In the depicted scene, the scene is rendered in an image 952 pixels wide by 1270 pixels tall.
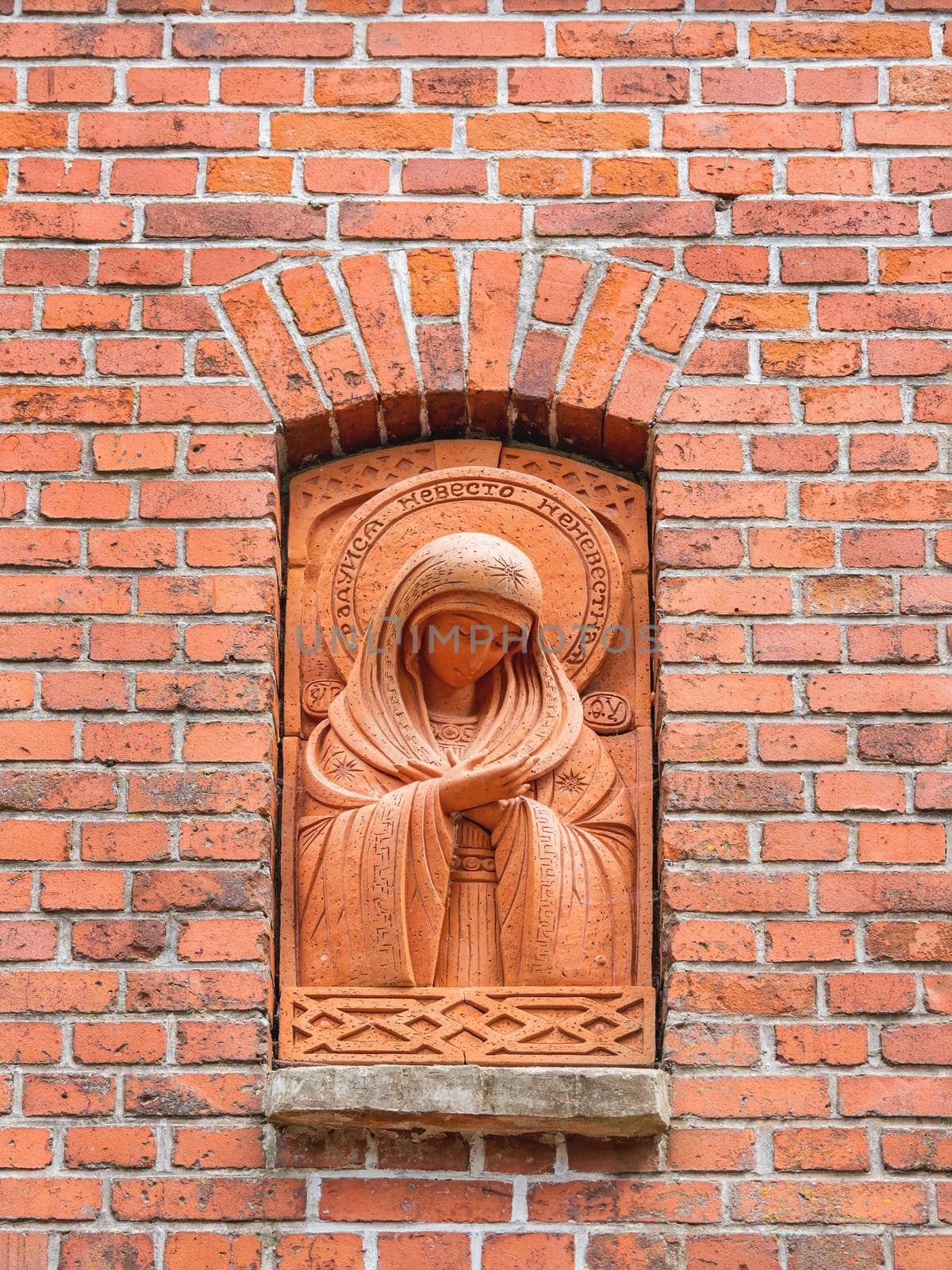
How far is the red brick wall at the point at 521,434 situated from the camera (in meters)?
3.84

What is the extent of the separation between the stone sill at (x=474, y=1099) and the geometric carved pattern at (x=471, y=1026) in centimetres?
14

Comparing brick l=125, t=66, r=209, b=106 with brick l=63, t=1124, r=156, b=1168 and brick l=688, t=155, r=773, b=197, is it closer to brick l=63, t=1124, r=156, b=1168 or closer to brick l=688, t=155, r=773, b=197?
brick l=688, t=155, r=773, b=197

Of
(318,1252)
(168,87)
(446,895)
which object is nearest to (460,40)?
(168,87)

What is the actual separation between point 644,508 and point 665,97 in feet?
2.84

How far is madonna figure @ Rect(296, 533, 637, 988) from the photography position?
4.07 metres

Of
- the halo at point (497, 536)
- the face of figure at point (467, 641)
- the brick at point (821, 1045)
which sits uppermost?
the halo at point (497, 536)

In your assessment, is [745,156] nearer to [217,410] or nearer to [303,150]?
[303,150]

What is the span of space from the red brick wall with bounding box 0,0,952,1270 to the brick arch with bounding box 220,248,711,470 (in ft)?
0.03

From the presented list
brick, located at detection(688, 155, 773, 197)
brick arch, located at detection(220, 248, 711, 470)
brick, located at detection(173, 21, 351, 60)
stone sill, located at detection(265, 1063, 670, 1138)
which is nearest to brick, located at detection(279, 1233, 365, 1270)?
stone sill, located at detection(265, 1063, 670, 1138)

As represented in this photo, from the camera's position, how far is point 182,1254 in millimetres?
3783

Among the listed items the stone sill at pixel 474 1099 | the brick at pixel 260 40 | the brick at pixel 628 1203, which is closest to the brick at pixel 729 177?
the brick at pixel 260 40

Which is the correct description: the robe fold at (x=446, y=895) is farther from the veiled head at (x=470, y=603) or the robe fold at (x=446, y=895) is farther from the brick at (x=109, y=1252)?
the brick at (x=109, y=1252)

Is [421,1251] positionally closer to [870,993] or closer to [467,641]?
[870,993]

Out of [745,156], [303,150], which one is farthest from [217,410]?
[745,156]
